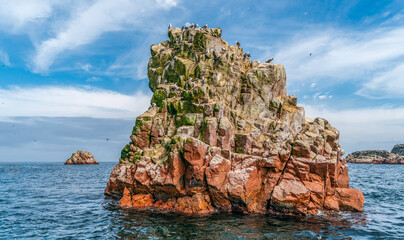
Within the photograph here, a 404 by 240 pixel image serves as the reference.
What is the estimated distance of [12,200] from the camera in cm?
3538

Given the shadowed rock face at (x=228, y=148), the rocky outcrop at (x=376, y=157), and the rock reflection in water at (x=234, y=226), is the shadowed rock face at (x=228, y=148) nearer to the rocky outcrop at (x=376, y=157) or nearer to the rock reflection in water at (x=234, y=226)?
the rock reflection in water at (x=234, y=226)

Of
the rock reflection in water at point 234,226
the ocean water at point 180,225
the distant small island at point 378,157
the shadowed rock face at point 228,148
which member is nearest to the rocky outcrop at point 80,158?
the ocean water at point 180,225

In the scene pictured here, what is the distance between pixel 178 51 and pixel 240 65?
412 inches

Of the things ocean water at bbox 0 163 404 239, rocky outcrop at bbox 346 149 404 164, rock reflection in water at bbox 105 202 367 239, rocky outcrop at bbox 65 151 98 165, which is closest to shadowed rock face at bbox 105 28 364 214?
rock reflection in water at bbox 105 202 367 239

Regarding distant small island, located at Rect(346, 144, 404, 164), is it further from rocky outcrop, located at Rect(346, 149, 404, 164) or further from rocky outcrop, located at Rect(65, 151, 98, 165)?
rocky outcrop, located at Rect(65, 151, 98, 165)

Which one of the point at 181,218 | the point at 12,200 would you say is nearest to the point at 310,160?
the point at 181,218

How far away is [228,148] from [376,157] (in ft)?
620

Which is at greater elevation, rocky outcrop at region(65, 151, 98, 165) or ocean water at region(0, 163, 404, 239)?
rocky outcrop at region(65, 151, 98, 165)

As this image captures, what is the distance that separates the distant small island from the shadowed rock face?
568 feet

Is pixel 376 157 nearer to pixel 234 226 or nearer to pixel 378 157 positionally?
pixel 378 157

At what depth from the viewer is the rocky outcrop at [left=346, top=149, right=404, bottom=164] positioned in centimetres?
16639

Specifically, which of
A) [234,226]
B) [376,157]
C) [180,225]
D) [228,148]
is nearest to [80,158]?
[228,148]

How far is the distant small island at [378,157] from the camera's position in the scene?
16662cm

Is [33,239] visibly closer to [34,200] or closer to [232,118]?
[34,200]
